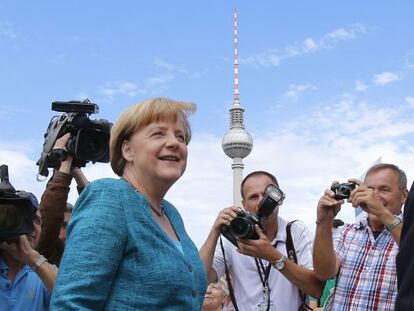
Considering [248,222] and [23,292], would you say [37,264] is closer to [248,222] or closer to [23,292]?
[23,292]

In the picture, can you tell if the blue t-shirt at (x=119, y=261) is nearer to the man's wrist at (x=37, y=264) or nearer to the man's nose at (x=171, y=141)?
the man's nose at (x=171, y=141)

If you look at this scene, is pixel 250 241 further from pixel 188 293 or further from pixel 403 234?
pixel 403 234

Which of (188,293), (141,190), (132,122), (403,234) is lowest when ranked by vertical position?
(188,293)

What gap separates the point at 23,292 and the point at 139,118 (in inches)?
56.3

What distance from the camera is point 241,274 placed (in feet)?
11.7

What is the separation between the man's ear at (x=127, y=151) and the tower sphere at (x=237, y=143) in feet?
189

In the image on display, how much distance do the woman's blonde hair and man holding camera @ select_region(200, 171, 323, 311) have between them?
3.71 feet

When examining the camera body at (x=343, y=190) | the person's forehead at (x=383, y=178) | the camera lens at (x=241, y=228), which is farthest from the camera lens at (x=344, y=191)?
the camera lens at (x=241, y=228)

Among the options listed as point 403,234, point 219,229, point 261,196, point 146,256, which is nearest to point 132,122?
point 146,256

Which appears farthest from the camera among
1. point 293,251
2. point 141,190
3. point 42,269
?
point 293,251

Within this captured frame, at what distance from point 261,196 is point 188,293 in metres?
1.89

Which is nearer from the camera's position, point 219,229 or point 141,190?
point 141,190

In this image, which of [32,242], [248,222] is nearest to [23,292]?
[32,242]

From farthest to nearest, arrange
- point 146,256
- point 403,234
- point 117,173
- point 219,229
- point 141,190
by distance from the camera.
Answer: point 219,229 → point 117,173 → point 141,190 → point 146,256 → point 403,234
